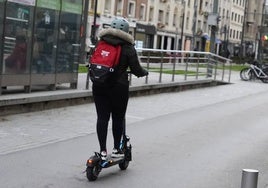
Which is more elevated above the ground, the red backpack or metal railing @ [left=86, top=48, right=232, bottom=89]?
the red backpack

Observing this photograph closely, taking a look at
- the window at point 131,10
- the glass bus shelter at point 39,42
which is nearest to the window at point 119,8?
the window at point 131,10

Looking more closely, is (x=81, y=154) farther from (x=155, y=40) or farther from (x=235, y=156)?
(x=155, y=40)

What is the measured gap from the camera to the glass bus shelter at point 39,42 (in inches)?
461

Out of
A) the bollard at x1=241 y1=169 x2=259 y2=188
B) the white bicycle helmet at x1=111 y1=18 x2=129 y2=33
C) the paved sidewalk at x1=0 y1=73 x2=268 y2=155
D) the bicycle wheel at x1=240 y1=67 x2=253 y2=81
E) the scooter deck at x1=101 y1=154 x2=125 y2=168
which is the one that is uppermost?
the white bicycle helmet at x1=111 y1=18 x2=129 y2=33

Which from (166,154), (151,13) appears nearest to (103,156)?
(166,154)

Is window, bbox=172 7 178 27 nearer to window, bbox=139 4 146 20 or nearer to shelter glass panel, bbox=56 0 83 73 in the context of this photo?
window, bbox=139 4 146 20

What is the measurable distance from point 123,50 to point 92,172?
4.65 ft

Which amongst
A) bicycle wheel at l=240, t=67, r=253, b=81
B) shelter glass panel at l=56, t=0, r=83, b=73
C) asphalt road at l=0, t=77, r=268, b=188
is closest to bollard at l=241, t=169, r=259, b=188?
asphalt road at l=0, t=77, r=268, b=188

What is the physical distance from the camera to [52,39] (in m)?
13.3

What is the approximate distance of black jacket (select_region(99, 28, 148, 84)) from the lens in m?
6.66

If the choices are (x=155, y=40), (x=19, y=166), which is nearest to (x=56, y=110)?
(x=19, y=166)

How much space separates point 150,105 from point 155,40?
5113cm

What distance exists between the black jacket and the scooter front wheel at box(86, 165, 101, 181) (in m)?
1.02

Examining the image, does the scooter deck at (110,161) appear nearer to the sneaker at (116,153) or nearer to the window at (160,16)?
the sneaker at (116,153)
